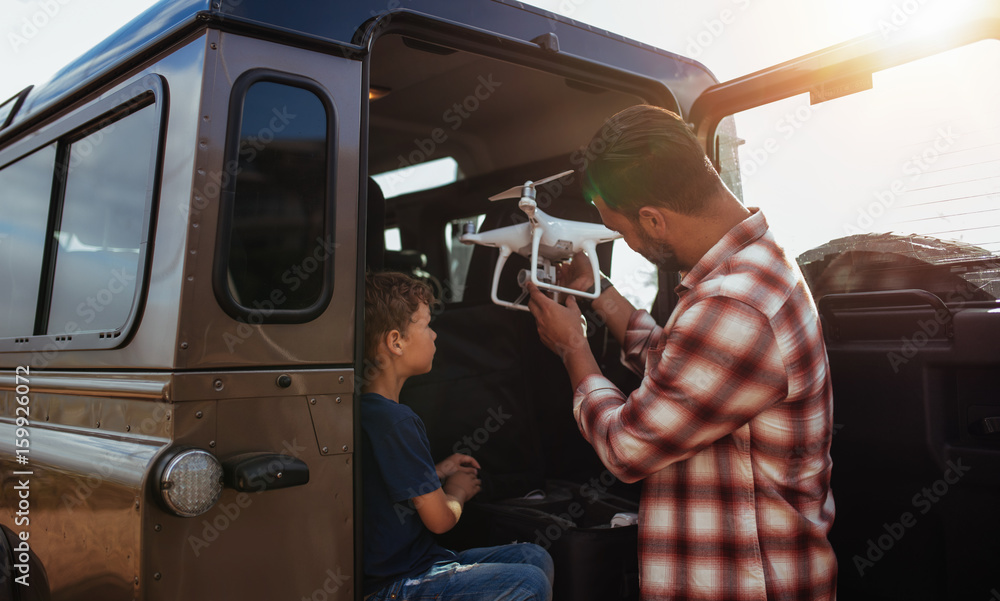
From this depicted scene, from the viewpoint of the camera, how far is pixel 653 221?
1823mm

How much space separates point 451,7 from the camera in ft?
6.30

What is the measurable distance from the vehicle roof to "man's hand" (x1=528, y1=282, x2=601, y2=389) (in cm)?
76

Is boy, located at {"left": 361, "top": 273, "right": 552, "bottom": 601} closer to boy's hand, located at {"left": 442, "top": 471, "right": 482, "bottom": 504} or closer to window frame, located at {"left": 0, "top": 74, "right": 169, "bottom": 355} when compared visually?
boy's hand, located at {"left": 442, "top": 471, "right": 482, "bottom": 504}

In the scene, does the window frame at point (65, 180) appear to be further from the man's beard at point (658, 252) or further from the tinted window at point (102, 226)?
the man's beard at point (658, 252)

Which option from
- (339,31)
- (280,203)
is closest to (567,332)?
(280,203)

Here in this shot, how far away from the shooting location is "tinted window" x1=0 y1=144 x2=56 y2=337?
218 cm

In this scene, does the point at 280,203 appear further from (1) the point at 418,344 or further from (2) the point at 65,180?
(2) the point at 65,180

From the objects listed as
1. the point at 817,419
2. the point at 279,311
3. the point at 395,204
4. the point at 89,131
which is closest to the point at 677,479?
the point at 817,419

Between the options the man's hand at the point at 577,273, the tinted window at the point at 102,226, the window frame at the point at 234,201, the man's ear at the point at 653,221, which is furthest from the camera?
the man's hand at the point at 577,273

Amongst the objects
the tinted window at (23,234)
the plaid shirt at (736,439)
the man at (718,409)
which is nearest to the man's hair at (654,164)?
the man at (718,409)

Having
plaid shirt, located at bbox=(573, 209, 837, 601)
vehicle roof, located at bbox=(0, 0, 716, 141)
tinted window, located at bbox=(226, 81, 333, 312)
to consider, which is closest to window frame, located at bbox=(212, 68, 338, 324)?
tinted window, located at bbox=(226, 81, 333, 312)

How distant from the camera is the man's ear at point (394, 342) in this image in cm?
208

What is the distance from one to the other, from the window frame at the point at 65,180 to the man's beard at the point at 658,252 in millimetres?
1204

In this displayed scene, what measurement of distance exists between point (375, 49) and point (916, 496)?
7.95 ft
